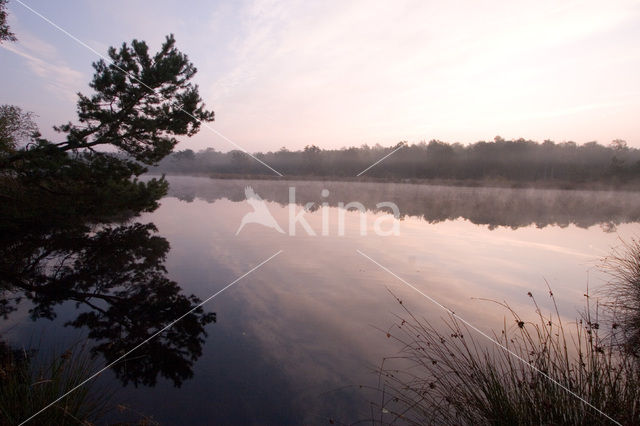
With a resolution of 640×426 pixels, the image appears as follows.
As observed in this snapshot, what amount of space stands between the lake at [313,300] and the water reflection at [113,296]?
7cm

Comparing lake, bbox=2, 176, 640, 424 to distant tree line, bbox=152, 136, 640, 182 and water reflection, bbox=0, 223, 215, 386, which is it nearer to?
water reflection, bbox=0, 223, 215, 386

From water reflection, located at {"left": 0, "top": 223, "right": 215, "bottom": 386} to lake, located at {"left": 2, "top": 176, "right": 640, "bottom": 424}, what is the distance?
0.23 feet

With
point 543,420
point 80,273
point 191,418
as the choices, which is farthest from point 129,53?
point 543,420

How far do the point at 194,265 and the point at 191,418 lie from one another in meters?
5.31

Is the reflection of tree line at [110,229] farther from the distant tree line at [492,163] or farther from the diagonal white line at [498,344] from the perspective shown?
the distant tree line at [492,163]

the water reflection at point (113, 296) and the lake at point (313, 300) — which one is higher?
the water reflection at point (113, 296)

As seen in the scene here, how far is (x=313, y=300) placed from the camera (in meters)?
5.89

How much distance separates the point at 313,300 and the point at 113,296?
354 cm

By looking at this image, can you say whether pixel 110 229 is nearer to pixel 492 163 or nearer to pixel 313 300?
pixel 313 300

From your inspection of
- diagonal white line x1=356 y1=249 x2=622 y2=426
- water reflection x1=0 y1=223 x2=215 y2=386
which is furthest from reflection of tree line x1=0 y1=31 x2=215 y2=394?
diagonal white line x1=356 y1=249 x2=622 y2=426

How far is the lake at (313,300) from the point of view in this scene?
3.24 meters

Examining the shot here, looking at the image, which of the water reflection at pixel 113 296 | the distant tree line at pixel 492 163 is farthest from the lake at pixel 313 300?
the distant tree line at pixel 492 163

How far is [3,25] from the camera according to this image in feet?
36.3

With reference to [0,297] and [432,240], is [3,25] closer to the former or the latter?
[0,297]
